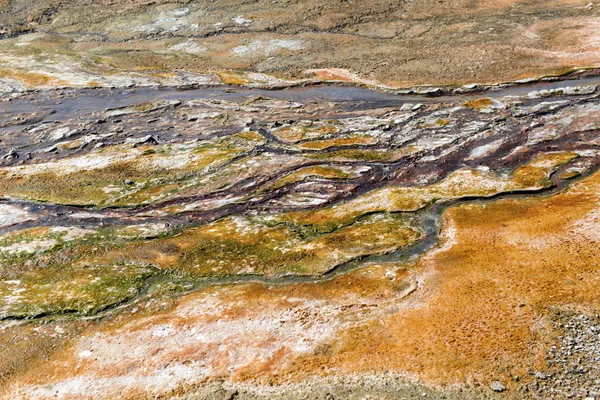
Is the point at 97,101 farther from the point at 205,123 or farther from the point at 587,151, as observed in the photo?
the point at 587,151

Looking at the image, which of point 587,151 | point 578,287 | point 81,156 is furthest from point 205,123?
point 578,287

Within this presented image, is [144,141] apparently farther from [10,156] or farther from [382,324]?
[382,324]

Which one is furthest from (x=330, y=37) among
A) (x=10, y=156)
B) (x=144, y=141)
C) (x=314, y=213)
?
(x=314, y=213)

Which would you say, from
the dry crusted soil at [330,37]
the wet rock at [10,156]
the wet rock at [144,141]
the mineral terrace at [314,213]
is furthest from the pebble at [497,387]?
the wet rock at [10,156]

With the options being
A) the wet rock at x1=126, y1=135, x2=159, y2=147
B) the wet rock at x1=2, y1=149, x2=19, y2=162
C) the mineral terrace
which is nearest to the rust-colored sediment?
the mineral terrace

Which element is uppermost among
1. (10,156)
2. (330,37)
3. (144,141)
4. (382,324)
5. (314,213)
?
(330,37)

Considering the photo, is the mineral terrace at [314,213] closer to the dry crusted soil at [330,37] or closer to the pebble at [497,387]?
the pebble at [497,387]

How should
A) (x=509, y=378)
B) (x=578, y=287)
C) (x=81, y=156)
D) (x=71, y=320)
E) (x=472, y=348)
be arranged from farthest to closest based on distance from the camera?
(x=81, y=156) < (x=71, y=320) < (x=578, y=287) < (x=472, y=348) < (x=509, y=378)

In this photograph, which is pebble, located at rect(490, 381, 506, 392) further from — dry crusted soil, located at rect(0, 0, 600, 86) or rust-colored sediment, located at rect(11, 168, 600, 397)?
dry crusted soil, located at rect(0, 0, 600, 86)
